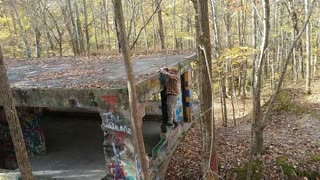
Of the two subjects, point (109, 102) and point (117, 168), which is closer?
point (109, 102)

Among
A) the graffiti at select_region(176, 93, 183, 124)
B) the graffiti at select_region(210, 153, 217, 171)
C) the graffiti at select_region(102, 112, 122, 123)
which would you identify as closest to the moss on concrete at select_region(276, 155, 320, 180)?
the graffiti at select_region(210, 153, 217, 171)

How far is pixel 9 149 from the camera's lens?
1155cm

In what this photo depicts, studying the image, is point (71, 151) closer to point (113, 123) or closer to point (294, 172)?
point (113, 123)

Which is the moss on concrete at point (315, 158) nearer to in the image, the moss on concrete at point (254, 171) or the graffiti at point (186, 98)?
the moss on concrete at point (254, 171)

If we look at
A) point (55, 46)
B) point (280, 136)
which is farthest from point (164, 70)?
point (55, 46)

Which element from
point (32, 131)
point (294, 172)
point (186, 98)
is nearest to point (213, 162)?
point (294, 172)

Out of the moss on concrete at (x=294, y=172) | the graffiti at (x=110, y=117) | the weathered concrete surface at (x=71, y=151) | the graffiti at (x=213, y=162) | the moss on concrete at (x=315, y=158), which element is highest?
the graffiti at (x=110, y=117)

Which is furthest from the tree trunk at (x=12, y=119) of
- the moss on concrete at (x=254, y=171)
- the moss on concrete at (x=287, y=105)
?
the moss on concrete at (x=287, y=105)

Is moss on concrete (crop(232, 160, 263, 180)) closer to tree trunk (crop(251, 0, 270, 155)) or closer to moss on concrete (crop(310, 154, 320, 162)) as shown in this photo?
tree trunk (crop(251, 0, 270, 155))

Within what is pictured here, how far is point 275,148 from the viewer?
1096cm

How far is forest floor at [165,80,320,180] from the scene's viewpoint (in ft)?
32.1

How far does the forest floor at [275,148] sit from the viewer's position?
9797mm

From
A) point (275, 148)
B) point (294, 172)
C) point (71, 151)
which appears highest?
point (71, 151)

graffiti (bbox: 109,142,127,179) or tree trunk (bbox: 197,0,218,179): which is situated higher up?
tree trunk (bbox: 197,0,218,179)
